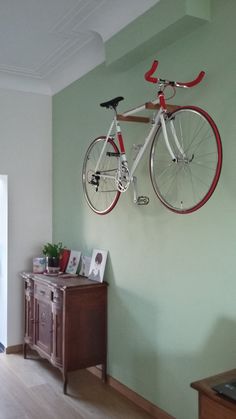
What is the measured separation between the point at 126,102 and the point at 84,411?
7.51ft

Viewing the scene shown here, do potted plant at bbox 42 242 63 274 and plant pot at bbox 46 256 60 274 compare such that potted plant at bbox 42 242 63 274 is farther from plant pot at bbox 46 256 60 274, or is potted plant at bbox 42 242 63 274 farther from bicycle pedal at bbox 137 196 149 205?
bicycle pedal at bbox 137 196 149 205

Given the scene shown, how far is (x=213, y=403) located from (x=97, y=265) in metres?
1.94

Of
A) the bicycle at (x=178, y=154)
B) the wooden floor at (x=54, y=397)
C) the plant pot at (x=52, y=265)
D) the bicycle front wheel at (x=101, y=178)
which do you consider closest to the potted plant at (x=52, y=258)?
the plant pot at (x=52, y=265)

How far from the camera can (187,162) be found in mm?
2400

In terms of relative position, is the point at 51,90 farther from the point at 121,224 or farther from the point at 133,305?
the point at 133,305

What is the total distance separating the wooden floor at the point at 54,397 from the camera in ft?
9.44

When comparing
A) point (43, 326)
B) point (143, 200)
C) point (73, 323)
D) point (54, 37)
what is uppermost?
point (54, 37)

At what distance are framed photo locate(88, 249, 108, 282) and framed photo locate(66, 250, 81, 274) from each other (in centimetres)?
30

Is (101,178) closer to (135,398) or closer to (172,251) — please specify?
(172,251)

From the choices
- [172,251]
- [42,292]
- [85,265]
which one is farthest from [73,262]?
[172,251]

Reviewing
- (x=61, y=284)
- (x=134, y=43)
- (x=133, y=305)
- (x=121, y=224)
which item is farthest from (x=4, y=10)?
(x=133, y=305)

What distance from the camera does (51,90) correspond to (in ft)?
14.4

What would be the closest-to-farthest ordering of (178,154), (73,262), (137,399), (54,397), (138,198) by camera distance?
(178,154), (138,198), (137,399), (54,397), (73,262)

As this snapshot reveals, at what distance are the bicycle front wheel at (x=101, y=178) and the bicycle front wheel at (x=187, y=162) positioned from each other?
51 centimetres
